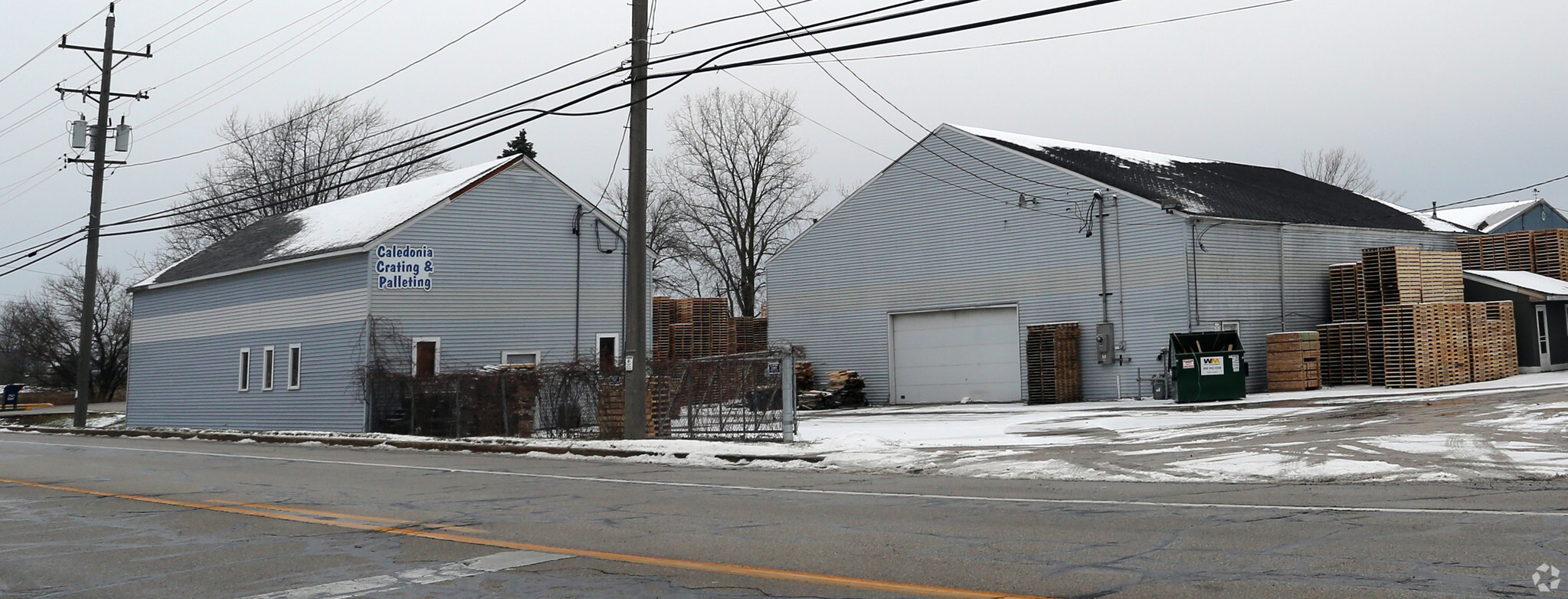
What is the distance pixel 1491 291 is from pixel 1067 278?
12.4 meters

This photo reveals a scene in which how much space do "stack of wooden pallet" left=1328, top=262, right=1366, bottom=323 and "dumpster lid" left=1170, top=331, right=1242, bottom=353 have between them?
577 centimetres

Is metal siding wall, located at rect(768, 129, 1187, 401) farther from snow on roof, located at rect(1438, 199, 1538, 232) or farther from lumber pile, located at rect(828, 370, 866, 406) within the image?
snow on roof, located at rect(1438, 199, 1538, 232)

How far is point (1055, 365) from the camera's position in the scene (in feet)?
111

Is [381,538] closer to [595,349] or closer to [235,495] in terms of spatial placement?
[235,495]

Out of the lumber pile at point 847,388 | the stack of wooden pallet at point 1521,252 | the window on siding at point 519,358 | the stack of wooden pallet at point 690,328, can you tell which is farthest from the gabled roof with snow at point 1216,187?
the window on siding at point 519,358

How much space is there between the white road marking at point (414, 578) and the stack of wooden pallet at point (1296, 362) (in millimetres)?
27130

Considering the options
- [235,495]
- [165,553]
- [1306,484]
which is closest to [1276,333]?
[1306,484]

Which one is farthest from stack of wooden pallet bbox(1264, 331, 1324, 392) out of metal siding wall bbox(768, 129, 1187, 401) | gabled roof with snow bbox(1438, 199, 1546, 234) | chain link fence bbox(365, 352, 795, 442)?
gabled roof with snow bbox(1438, 199, 1546, 234)

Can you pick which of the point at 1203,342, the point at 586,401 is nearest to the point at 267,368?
the point at 586,401

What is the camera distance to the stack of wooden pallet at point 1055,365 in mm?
33688

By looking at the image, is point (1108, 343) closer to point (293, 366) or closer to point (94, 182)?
point (293, 366)

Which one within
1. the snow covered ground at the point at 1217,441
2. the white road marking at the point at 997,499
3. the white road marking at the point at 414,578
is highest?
the snow covered ground at the point at 1217,441

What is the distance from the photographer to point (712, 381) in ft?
73.1

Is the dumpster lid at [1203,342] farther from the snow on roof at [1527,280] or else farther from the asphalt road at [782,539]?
the asphalt road at [782,539]
